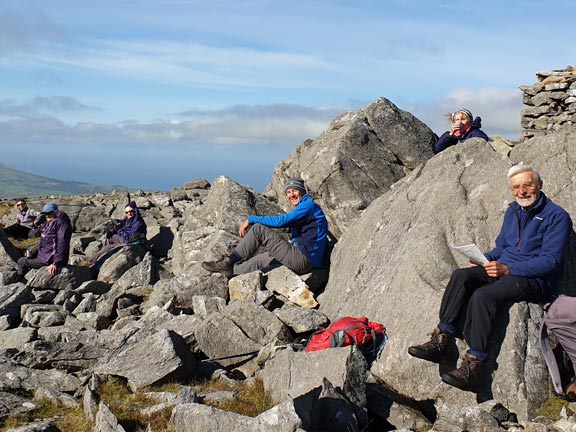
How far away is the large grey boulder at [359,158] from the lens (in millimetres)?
22281

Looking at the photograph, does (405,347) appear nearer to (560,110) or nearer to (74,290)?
(74,290)

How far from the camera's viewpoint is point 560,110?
27.2 meters

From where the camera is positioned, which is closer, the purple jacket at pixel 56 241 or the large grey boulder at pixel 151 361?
the large grey boulder at pixel 151 361

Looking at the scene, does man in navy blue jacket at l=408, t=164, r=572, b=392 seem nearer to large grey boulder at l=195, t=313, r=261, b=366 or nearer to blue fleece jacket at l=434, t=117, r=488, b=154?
large grey boulder at l=195, t=313, r=261, b=366

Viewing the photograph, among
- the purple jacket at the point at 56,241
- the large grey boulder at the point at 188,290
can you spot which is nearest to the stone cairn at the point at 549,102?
the large grey boulder at the point at 188,290

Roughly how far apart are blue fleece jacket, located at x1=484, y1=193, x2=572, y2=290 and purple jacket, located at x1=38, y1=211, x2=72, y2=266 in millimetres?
18028

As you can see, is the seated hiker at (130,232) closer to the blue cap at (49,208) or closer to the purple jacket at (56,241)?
the purple jacket at (56,241)

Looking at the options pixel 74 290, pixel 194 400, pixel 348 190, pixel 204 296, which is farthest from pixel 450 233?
pixel 74 290

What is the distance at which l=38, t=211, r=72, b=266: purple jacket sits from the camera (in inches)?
922

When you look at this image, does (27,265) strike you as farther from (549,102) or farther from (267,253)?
(549,102)

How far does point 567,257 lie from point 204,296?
10110mm

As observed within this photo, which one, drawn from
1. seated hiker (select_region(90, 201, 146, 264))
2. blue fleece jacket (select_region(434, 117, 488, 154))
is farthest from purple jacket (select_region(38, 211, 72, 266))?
→ blue fleece jacket (select_region(434, 117, 488, 154))

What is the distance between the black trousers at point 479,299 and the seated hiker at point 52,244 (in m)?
17.4

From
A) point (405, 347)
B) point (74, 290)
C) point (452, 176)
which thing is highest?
point (452, 176)
